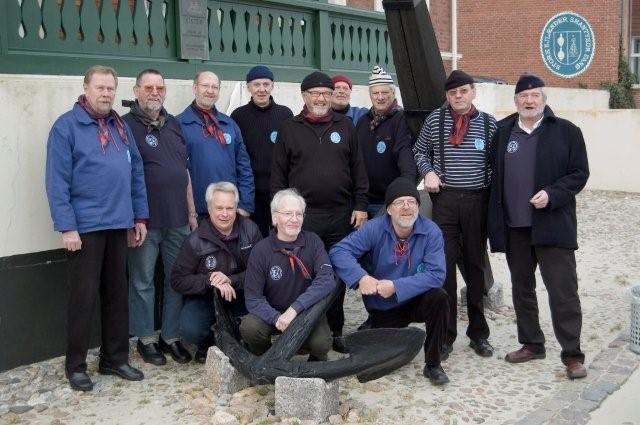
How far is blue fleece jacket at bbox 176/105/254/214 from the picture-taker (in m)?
5.59

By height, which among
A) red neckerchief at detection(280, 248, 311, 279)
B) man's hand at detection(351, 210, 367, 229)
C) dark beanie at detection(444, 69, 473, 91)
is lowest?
red neckerchief at detection(280, 248, 311, 279)

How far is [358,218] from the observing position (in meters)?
5.53

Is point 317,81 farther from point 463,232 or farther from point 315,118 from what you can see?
point 463,232

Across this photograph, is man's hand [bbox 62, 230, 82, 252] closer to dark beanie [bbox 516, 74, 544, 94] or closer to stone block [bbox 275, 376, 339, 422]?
stone block [bbox 275, 376, 339, 422]

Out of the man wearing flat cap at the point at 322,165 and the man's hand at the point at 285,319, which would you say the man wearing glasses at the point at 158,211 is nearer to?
the man wearing flat cap at the point at 322,165

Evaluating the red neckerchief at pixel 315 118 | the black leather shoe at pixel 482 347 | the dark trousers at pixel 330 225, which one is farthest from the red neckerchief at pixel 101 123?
the black leather shoe at pixel 482 347

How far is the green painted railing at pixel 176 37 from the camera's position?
563 centimetres

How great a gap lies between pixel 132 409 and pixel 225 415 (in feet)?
2.08

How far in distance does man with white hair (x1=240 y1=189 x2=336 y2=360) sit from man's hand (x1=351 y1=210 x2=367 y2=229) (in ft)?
2.27

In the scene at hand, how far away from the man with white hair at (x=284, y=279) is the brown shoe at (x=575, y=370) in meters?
1.58

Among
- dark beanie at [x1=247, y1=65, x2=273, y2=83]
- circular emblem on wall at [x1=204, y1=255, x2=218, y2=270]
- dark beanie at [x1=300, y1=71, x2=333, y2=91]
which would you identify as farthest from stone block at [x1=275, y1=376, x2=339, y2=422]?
dark beanie at [x1=247, y1=65, x2=273, y2=83]

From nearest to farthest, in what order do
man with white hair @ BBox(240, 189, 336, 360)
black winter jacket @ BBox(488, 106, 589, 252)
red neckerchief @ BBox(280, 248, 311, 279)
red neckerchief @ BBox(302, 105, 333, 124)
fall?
man with white hair @ BBox(240, 189, 336, 360) < red neckerchief @ BBox(280, 248, 311, 279) < black winter jacket @ BBox(488, 106, 589, 252) < red neckerchief @ BBox(302, 105, 333, 124)

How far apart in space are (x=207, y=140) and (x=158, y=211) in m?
0.65

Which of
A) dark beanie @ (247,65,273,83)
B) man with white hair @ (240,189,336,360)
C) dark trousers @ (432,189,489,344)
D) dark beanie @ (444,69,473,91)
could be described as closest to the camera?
man with white hair @ (240,189,336,360)
